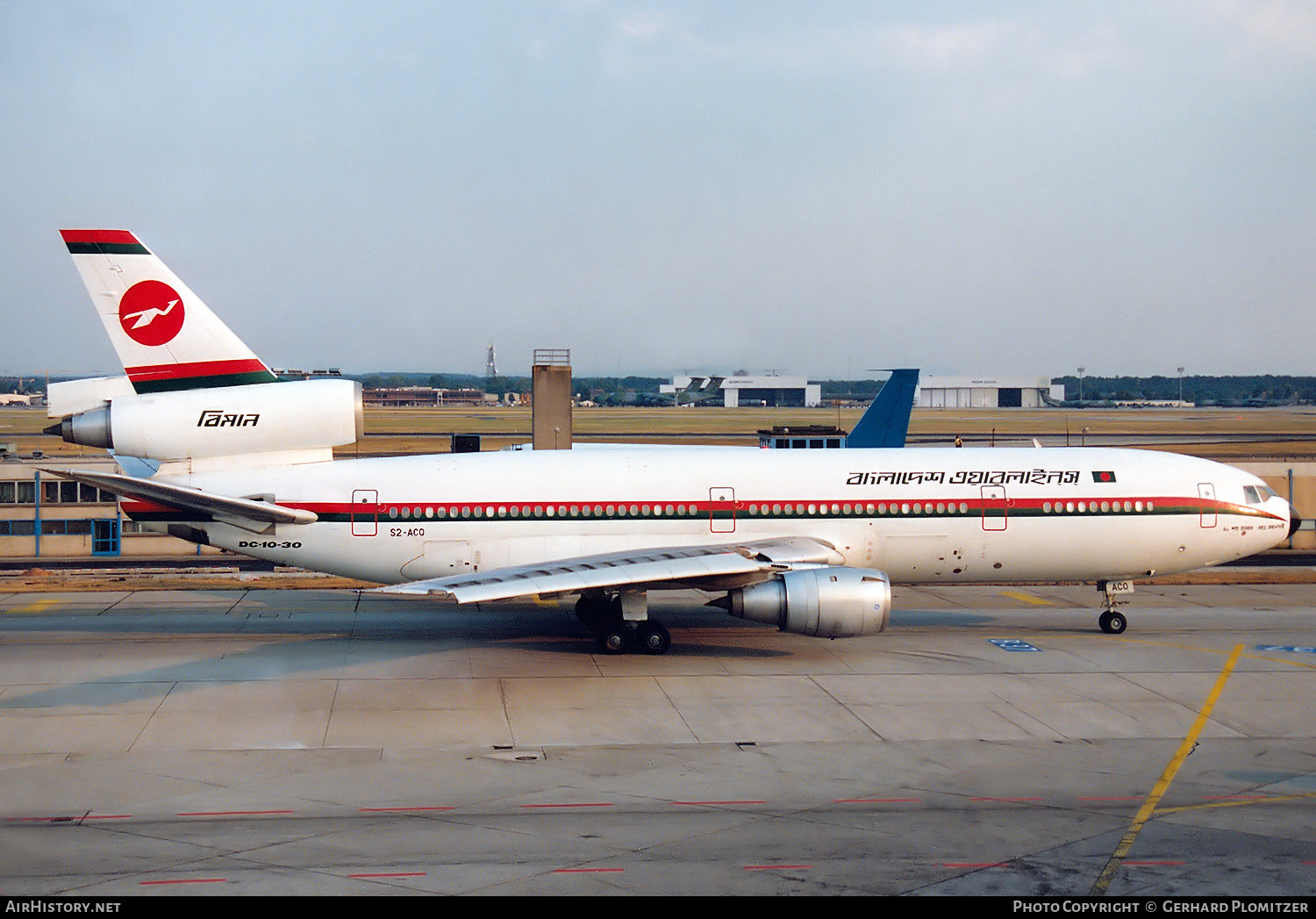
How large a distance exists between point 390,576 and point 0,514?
911 inches

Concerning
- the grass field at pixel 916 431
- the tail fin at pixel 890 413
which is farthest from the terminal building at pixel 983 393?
the tail fin at pixel 890 413

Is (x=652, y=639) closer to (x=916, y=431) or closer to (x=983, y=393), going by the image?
(x=916, y=431)

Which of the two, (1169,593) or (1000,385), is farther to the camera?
(1000,385)

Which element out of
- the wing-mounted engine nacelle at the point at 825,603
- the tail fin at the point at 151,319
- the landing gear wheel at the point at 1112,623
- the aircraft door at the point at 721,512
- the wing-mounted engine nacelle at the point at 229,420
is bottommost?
the landing gear wheel at the point at 1112,623

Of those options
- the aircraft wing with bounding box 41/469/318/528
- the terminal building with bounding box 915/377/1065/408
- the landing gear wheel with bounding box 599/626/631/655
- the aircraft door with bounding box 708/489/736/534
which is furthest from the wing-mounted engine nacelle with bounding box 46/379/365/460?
the terminal building with bounding box 915/377/1065/408

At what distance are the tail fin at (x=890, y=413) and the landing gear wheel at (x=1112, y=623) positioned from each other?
17.2 meters

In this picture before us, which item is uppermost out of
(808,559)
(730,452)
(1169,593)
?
(730,452)

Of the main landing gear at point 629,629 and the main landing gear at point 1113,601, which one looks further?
the main landing gear at point 1113,601

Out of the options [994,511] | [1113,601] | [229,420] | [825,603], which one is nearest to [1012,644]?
[994,511]

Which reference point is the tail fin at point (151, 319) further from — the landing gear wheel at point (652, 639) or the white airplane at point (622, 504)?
the landing gear wheel at point (652, 639)

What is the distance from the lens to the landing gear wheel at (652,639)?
2486 centimetres
